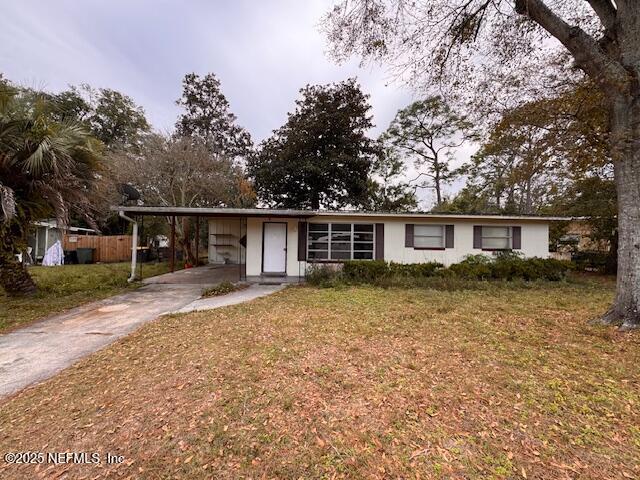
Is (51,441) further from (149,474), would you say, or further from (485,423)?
(485,423)

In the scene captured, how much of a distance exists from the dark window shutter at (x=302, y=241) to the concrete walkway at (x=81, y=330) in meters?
2.03

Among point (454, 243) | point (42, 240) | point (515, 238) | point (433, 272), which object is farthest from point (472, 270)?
point (42, 240)

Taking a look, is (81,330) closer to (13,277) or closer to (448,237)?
(13,277)

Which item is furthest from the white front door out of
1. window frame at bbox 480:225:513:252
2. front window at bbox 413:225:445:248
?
window frame at bbox 480:225:513:252

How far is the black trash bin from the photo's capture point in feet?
46.3

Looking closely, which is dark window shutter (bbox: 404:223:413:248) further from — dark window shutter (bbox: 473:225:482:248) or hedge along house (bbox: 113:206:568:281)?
dark window shutter (bbox: 473:225:482:248)

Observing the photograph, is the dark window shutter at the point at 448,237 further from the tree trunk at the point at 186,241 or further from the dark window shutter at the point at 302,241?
the tree trunk at the point at 186,241

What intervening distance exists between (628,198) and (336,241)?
698 centimetres

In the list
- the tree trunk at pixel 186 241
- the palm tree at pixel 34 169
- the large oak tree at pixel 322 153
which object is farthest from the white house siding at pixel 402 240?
the large oak tree at pixel 322 153

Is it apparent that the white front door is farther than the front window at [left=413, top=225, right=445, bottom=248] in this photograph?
No

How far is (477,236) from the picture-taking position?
1034cm

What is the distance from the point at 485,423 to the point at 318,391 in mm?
1407

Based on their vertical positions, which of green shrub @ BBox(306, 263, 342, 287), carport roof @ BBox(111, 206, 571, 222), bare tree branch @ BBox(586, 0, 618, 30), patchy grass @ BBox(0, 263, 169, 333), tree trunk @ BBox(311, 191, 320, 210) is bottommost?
patchy grass @ BBox(0, 263, 169, 333)

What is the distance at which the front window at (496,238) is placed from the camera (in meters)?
10.5
